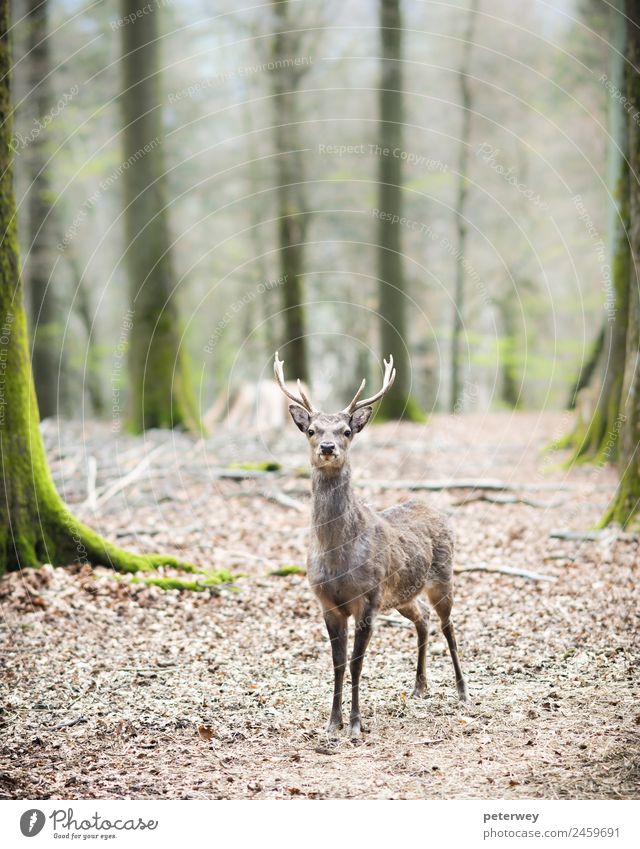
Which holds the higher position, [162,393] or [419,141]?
[419,141]

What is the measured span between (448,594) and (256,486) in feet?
17.5

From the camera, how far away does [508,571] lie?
26.6 feet

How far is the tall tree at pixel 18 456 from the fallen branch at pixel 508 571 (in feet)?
11.0

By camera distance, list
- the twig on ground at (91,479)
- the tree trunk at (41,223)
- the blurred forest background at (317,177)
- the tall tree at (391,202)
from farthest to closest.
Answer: the tree trunk at (41,223)
the tall tree at (391,202)
the blurred forest background at (317,177)
the twig on ground at (91,479)

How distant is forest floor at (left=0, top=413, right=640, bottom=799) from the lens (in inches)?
199

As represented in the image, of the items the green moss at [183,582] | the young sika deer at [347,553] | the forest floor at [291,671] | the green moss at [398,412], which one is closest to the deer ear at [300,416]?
the young sika deer at [347,553]

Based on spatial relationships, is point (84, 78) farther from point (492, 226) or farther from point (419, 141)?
point (492, 226)

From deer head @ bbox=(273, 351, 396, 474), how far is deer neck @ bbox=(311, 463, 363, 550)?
96 millimetres

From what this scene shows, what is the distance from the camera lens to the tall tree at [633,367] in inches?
346

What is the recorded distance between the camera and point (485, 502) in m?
10.5

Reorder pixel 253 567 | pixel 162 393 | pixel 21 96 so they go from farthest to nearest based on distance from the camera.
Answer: pixel 21 96
pixel 162 393
pixel 253 567

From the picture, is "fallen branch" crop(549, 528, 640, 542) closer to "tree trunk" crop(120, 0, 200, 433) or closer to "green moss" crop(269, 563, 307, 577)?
"green moss" crop(269, 563, 307, 577)

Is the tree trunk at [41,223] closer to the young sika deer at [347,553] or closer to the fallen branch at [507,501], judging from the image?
the fallen branch at [507,501]
